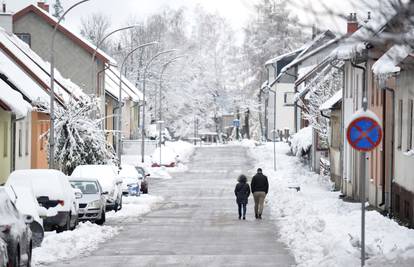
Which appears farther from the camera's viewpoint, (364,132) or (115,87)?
(115,87)

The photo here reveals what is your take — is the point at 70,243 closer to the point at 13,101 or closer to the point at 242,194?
the point at 242,194

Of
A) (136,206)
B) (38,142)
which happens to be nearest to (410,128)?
(136,206)

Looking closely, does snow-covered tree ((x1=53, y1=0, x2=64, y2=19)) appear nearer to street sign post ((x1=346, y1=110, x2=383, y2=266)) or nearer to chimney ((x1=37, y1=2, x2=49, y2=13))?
chimney ((x1=37, y1=2, x2=49, y2=13))

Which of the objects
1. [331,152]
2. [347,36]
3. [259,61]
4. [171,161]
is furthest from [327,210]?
[259,61]

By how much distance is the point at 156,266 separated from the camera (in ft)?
61.3

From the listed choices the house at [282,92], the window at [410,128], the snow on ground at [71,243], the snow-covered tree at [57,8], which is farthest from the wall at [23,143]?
the snow-covered tree at [57,8]

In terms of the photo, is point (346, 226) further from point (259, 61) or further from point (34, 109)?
point (259, 61)

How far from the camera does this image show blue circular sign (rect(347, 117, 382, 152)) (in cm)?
1495

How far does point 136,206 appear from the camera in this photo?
40188 millimetres

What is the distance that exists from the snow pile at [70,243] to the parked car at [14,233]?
71.8 inches

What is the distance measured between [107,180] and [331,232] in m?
15.1

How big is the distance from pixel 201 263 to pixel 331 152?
1340 inches

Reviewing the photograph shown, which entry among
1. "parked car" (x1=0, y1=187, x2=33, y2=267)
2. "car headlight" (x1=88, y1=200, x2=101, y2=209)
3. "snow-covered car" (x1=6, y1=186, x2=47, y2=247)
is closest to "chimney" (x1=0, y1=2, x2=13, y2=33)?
"car headlight" (x1=88, y1=200, x2=101, y2=209)

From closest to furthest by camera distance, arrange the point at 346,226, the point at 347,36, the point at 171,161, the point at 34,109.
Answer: the point at 347,36
the point at 346,226
the point at 34,109
the point at 171,161
